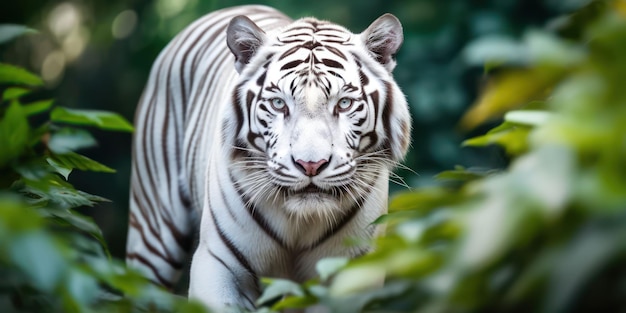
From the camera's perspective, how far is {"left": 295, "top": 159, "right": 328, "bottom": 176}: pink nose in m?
2.99

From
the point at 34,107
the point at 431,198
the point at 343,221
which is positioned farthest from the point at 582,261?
the point at 343,221

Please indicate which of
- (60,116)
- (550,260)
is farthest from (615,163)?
(60,116)

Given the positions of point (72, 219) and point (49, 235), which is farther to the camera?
point (72, 219)

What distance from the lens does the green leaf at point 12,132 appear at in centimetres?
204

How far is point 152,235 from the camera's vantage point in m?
4.58

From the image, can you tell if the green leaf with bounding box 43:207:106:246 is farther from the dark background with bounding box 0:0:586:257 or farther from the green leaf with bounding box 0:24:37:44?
the dark background with bounding box 0:0:586:257

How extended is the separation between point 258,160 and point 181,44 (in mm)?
1657

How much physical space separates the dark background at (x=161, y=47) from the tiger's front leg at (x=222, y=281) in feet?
11.1

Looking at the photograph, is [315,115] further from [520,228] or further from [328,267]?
[520,228]

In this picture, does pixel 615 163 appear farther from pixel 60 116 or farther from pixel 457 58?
pixel 457 58

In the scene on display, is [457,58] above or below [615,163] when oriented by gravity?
below

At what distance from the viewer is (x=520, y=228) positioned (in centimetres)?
140

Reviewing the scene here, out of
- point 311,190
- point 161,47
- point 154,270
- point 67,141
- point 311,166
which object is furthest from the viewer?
point 161,47

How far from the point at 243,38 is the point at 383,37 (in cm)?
52
